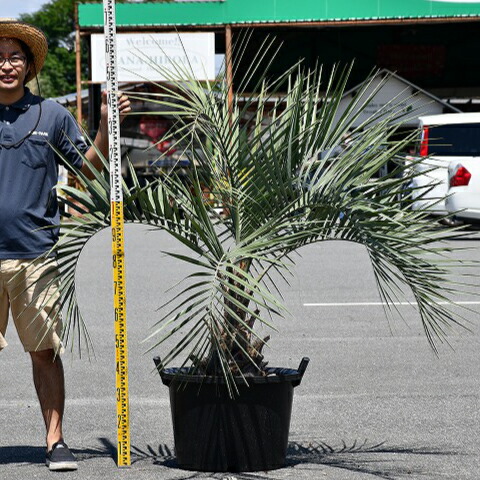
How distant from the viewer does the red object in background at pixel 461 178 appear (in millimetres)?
16219

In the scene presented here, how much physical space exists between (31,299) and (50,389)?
0.42 m

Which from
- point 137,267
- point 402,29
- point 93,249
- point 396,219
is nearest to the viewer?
point 396,219

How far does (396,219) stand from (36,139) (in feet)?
5.24

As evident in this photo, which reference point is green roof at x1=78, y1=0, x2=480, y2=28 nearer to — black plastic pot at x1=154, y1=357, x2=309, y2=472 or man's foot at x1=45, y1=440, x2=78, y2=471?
man's foot at x1=45, y1=440, x2=78, y2=471

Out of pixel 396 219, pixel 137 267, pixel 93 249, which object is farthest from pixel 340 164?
pixel 93 249

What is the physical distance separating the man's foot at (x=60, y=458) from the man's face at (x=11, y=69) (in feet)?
5.19

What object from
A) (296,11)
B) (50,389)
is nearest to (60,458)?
(50,389)

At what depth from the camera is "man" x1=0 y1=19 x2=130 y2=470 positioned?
16.2ft

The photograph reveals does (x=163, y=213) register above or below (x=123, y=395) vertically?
above

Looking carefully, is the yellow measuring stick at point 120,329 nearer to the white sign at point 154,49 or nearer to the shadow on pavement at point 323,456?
the shadow on pavement at point 323,456

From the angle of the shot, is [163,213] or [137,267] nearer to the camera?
[163,213]

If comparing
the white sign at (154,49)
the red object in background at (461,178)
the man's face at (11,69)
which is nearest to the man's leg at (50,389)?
the man's face at (11,69)

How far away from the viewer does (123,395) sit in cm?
486

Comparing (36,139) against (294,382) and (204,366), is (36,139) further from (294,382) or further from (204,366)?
(294,382)
